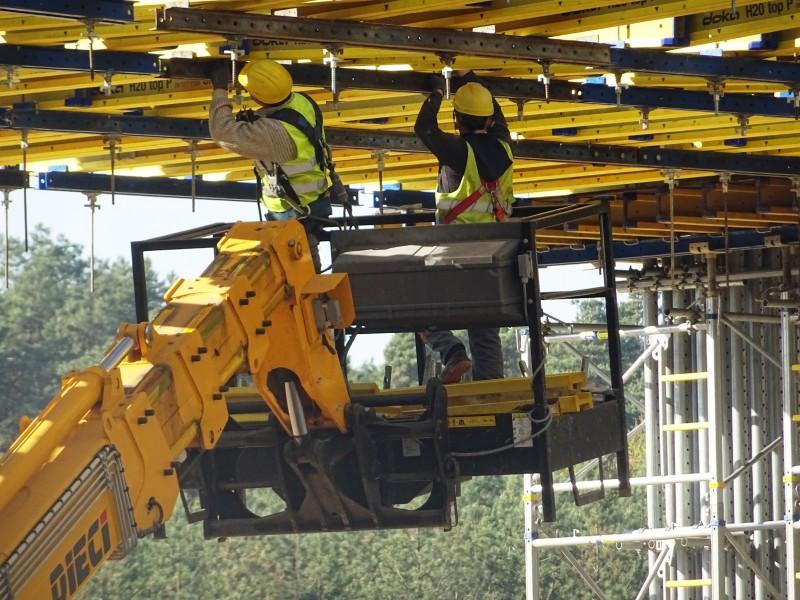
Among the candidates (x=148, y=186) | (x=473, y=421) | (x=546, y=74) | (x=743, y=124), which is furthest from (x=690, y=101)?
(x=148, y=186)

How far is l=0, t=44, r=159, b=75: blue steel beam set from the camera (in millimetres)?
14133

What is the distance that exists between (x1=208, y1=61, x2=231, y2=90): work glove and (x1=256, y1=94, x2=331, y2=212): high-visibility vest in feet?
1.95

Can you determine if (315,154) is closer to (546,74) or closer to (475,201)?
(475,201)

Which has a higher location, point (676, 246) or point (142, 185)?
point (142, 185)

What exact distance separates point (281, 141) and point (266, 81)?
38 cm

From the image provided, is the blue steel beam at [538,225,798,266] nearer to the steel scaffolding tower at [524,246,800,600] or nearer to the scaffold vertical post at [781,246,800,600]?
the steel scaffolding tower at [524,246,800,600]

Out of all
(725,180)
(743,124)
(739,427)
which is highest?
(743,124)

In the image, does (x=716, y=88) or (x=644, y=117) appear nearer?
(x=716, y=88)

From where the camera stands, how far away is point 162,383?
8.73 meters

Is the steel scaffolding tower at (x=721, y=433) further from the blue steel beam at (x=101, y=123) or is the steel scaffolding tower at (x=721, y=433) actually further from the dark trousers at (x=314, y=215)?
the dark trousers at (x=314, y=215)

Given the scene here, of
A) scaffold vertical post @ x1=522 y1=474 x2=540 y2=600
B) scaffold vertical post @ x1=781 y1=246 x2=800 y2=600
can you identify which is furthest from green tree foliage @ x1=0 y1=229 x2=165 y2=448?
scaffold vertical post @ x1=781 y1=246 x2=800 y2=600

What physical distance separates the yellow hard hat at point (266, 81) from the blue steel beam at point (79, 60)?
341cm

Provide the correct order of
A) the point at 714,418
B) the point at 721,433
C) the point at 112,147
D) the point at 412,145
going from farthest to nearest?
the point at 721,433
the point at 714,418
the point at 412,145
the point at 112,147

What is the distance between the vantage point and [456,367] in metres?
12.2
